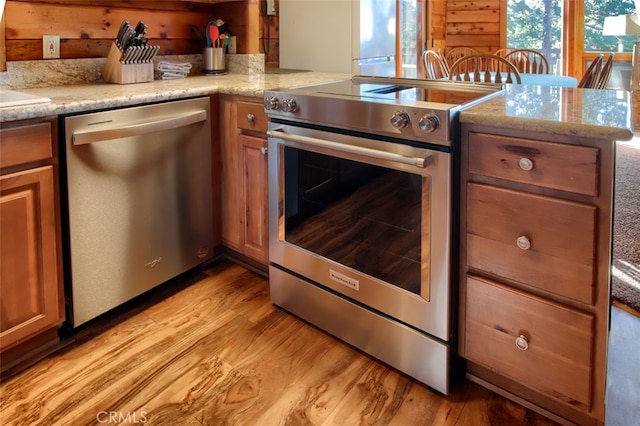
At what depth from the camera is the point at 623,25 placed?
5.14 m

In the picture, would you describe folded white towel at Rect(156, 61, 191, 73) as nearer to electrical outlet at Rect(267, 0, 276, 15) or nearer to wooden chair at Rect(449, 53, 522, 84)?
electrical outlet at Rect(267, 0, 276, 15)

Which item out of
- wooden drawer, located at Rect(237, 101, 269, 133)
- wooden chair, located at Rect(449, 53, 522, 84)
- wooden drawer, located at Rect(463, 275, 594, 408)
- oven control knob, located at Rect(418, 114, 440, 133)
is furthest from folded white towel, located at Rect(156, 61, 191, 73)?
wooden drawer, located at Rect(463, 275, 594, 408)

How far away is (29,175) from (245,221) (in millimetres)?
912

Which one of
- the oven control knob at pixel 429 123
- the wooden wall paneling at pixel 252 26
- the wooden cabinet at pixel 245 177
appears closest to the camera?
the oven control knob at pixel 429 123

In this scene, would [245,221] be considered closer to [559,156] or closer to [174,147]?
[174,147]

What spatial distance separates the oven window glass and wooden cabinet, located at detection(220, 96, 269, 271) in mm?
273

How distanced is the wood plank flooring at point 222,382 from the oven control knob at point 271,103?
83 centimetres

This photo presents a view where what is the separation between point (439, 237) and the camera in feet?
4.84

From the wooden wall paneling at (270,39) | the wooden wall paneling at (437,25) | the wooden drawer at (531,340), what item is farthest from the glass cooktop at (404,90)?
the wooden wall paneling at (437,25)

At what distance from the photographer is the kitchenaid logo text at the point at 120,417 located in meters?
1.46

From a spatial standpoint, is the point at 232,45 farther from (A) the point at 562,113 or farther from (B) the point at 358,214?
(A) the point at 562,113

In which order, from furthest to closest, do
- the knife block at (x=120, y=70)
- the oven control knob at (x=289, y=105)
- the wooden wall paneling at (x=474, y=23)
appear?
the wooden wall paneling at (x=474, y=23) < the knife block at (x=120, y=70) < the oven control knob at (x=289, y=105)

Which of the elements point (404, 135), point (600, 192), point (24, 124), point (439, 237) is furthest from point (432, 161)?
point (24, 124)

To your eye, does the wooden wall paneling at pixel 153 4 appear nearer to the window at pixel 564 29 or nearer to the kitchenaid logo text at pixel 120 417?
the kitchenaid logo text at pixel 120 417
